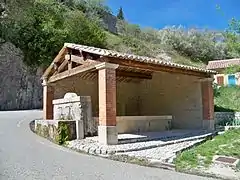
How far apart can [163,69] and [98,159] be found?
5.37 metres

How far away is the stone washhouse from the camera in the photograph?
10.2 meters

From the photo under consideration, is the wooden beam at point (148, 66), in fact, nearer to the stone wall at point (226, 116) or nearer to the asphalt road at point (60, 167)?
the asphalt road at point (60, 167)

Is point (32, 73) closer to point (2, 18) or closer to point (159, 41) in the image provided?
point (2, 18)

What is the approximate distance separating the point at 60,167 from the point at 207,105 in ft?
31.7

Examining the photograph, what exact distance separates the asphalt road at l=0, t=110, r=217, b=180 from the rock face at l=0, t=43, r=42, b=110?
50.7 ft

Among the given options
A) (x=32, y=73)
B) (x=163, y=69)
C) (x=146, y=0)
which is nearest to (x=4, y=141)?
(x=163, y=69)

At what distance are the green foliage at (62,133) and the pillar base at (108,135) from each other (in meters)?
1.51

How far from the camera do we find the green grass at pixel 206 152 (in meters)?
7.67

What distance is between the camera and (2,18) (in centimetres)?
2752

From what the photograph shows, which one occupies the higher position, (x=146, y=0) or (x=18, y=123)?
(x=146, y=0)

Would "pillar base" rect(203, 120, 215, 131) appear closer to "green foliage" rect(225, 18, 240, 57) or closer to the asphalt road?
"green foliage" rect(225, 18, 240, 57)

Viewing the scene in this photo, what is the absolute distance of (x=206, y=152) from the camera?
898 cm

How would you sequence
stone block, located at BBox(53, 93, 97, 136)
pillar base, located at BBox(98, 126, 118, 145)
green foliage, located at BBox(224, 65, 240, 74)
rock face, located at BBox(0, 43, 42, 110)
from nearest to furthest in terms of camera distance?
pillar base, located at BBox(98, 126, 118, 145) → stone block, located at BBox(53, 93, 97, 136) → green foliage, located at BBox(224, 65, 240, 74) → rock face, located at BBox(0, 43, 42, 110)

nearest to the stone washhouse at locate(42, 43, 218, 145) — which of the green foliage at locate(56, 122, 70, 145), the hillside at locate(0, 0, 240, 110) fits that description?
the green foliage at locate(56, 122, 70, 145)
